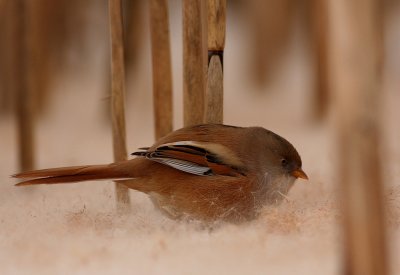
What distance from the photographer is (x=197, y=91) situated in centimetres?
299

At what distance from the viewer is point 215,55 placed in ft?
9.30

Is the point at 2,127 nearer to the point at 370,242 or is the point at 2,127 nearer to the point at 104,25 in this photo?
the point at 104,25

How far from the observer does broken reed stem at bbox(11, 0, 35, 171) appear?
3695 mm

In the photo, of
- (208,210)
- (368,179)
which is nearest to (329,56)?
(368,179)

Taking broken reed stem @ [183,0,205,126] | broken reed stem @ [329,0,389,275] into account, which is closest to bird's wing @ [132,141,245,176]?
broken reed stem @ [183,0,205,126]

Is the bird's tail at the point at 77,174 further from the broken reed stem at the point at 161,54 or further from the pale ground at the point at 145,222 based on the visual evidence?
the broken reed stem at the point at 161,54

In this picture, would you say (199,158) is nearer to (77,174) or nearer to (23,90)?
Result: (77,174)

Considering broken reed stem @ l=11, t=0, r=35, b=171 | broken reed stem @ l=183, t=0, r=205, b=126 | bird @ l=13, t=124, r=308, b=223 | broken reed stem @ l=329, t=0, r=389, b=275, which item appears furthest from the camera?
broken reed stem @ l=11, t=0, r=35, b=171

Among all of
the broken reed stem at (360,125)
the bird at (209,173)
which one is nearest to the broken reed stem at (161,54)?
the bird at (209,173)

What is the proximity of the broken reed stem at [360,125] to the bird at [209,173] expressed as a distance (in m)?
1.11

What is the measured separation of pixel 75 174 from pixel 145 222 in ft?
1.01

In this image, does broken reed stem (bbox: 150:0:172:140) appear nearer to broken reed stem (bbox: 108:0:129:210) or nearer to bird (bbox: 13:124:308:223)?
broken reed stem (bbox: 108:0:129:210)

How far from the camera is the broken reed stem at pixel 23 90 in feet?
12.1

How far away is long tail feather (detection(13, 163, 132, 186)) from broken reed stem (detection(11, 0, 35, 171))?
103 cm
